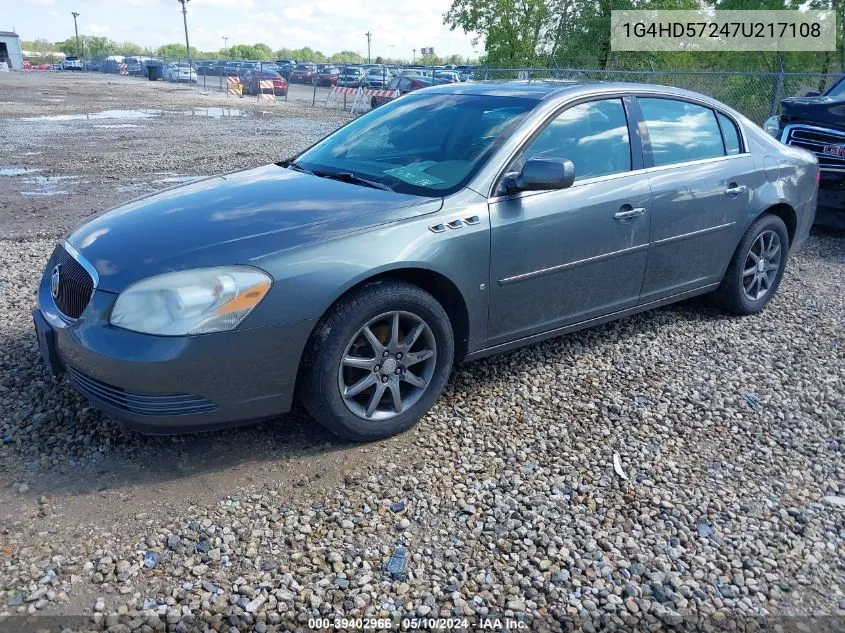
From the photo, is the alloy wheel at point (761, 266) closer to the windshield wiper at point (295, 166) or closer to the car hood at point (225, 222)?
the car hood at point (225, 222)

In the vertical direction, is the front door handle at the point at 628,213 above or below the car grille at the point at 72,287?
above

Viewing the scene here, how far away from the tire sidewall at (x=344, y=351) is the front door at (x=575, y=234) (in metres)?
0.37

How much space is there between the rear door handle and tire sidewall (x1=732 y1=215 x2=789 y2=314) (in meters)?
0.33

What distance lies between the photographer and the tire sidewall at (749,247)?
512cm

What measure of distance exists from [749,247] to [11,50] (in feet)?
270

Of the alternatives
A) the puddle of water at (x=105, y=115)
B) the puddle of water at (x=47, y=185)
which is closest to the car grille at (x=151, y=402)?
the puddle of water at (x=47, y=185)

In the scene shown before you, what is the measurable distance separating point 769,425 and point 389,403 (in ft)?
6.58

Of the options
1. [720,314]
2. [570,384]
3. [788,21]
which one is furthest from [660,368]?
[788,21]

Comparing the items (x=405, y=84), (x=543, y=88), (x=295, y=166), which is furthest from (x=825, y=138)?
(x=405, y=84)

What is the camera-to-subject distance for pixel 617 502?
3.12 meters

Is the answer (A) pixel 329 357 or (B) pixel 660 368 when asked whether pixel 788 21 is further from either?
(A) pixel 329 357

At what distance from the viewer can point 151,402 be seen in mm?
2992

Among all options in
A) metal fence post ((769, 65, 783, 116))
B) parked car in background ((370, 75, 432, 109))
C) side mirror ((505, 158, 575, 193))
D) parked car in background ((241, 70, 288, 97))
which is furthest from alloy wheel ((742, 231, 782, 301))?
parked car in background ((241, 70, 288, 97))

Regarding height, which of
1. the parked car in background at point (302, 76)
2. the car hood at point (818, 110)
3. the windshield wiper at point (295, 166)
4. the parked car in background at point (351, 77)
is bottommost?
the windshield wiper at point (295, 166)
